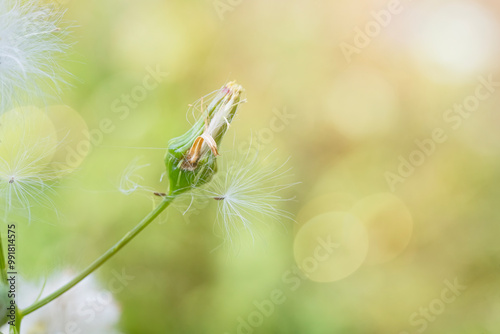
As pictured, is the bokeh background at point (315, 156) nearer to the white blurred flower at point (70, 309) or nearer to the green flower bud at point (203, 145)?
the white blurred flower at point (70, 309)

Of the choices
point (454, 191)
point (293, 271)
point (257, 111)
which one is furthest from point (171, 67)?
point (454, 191)

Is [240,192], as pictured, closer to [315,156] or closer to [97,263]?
[97,263]

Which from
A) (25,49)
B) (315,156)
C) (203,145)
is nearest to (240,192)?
(203,145)

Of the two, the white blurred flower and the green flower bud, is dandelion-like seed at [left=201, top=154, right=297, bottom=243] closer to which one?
the green flower bud

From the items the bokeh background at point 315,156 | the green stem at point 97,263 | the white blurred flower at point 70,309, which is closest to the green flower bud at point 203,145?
the green stem at point 97,263

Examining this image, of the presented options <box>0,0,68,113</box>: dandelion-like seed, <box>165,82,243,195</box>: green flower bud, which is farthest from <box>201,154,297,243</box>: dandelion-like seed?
<box>0,0,68,113</box>: dandelion-like seed

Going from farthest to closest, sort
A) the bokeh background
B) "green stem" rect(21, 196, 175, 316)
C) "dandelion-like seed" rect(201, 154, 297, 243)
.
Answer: the bokeh background → "dandelion-like seed" rect(201, 154, 297, 243) → "green stem" rect(21, 196, 175, 316)
